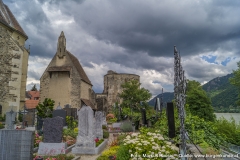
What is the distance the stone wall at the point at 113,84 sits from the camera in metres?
48.0

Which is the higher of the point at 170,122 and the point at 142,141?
the point at 170,122

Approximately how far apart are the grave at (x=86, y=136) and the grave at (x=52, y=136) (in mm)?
844

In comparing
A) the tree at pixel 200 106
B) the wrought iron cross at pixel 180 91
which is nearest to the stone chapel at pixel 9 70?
the wrought iron cross at pixel 180 91

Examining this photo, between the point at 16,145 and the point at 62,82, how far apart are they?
26446 millimetres

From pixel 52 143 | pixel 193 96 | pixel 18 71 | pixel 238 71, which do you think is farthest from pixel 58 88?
pixel 238 71

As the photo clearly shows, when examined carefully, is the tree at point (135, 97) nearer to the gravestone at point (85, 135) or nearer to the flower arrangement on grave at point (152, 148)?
the gravestone at point (85, 135)

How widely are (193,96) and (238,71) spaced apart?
23.0 feet

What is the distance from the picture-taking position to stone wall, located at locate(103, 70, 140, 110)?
48031 millimetres

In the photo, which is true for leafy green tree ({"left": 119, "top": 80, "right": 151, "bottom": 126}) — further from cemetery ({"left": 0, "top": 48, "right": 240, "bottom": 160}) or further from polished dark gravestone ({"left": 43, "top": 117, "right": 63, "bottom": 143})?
polished dark gravestone ({"left": 43, "top": 117, "right": 63, "bottom": 143})

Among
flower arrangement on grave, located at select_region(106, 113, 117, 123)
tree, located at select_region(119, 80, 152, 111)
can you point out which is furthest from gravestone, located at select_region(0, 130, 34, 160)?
tree, located at select_region(119, 80, 152, 111)

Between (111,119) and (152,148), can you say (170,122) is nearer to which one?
(152,148)

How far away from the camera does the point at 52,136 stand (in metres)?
9.95

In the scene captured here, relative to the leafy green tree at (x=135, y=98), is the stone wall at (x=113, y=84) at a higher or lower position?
higher

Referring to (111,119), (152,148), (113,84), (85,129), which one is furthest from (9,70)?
(113,84)
